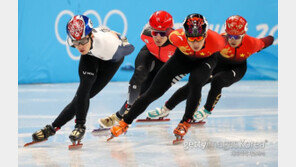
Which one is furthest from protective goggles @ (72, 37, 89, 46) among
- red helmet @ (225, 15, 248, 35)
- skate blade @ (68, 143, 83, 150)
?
red helmet @ (225, 15, 248, 35)

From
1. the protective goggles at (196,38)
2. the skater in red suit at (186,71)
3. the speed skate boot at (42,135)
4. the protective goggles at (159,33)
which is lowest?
the speed skate boot at (42,135)

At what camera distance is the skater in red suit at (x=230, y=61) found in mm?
5828

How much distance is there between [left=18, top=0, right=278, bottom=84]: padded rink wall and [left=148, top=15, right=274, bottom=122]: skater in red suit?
19.6ft

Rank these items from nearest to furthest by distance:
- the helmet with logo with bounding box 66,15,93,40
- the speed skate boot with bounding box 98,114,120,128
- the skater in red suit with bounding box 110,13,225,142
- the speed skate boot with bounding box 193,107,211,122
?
1. the helmet with logo with bounding box 66,15,93,40
2. the skater in red suit with bounding box 110,13,225,142
3. the speed skate boot with bounding box 98,114,120,128
4. the speed skate boot with bounding box 193,107,211,122

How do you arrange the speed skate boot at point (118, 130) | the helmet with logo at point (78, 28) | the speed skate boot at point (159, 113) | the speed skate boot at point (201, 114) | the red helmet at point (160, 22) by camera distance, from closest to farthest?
1. the helmet with logo at point (78, 28)
2. the speed skate boot at point (118, 130)
3. the red helmet at point (160, 22)
4. the speed skate boot at point (201, 114)
5. the speed skate boot at point (159, 113)

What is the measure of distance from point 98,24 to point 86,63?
23.0ft

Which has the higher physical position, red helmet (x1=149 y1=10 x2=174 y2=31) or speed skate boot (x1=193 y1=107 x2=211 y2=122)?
red helmet (x1=149 y1=10 x2=174 y2=31)

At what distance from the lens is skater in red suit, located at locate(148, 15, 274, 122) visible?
Answer: 19.1ft

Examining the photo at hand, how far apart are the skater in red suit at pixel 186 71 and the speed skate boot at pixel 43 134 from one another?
2.11ft

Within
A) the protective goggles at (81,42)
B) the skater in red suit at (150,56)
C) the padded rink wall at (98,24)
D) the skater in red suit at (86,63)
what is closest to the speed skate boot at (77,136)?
the skater in red suit at (86,63)

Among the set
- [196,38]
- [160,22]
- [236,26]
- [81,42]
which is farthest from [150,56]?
[81,42]

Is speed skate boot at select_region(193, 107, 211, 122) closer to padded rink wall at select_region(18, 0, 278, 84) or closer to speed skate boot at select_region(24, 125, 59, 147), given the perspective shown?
speed skate boot at select_region(24, 125, 59, 147)

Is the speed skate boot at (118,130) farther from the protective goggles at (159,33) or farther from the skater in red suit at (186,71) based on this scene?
the protective goggles at (159,33)

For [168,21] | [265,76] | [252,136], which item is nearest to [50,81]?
[265,76]
